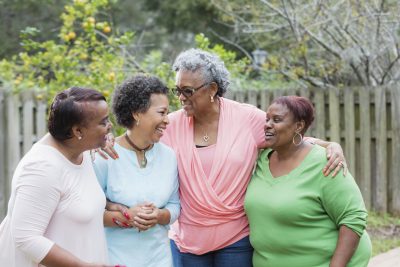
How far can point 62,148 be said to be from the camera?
2889 millimetres

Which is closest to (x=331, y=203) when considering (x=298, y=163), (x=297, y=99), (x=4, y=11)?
(x=298, y=163)

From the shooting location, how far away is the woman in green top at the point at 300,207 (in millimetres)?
3449

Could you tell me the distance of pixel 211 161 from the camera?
12.4 feet

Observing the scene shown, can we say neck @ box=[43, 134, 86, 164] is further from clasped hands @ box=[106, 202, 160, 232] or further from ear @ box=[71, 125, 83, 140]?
clasped hands @ box=[106, 202, 160, 232]

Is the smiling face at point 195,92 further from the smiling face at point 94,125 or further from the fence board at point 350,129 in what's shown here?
the fence board at point 350,129

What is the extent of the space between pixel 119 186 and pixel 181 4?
14379mm

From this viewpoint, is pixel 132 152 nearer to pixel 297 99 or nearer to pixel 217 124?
pixel 217 124

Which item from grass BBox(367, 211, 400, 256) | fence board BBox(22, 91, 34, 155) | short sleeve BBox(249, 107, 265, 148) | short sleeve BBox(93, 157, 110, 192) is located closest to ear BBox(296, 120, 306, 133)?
short sleeve BBox(249, 107, 265, 148)

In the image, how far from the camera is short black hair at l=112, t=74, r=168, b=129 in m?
3.48

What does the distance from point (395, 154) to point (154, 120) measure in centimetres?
597

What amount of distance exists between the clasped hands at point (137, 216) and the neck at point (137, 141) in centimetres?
32

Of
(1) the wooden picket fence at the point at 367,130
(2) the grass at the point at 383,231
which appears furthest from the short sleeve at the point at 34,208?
(1) the wooden picket fence at the point at 367,130

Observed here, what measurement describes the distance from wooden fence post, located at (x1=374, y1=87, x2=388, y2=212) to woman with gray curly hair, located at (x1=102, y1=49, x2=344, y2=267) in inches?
204

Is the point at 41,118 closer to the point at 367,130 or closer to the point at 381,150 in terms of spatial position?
the point at 367,130
